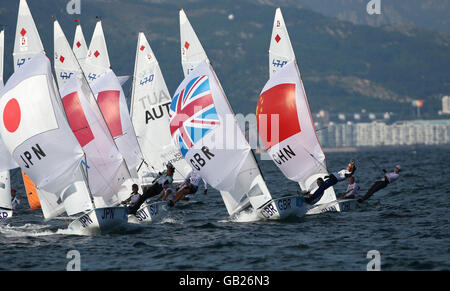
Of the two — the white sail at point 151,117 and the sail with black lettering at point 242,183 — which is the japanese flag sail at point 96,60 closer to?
the white sail at point 151,117

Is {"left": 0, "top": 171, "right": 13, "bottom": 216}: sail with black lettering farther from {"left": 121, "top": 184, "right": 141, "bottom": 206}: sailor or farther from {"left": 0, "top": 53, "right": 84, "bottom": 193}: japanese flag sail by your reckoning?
{"left": 0, "top": 53, "right": 84, "bottom": 193}: japanese flag sail

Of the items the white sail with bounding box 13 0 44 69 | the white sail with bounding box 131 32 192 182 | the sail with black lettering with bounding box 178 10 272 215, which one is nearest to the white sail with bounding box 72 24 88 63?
the white sail with bounding box 131 32 192 182

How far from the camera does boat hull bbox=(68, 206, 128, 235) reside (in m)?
23.1

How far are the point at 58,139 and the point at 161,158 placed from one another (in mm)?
13222

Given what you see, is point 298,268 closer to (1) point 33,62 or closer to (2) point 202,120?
(2) point 202,120

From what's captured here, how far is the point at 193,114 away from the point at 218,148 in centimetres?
138

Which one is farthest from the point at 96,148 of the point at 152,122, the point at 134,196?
the point at 152,122

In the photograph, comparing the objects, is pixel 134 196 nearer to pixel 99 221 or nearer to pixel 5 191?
pixel 99 221

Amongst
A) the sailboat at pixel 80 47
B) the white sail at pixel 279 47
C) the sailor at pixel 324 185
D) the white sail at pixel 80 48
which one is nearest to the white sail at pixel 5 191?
the sailboat at pixel 80 47

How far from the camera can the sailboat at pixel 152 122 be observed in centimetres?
3575

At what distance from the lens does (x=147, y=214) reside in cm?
2669

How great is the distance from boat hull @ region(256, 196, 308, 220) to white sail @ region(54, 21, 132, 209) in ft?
15.2

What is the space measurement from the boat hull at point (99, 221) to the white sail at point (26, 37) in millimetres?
8415
